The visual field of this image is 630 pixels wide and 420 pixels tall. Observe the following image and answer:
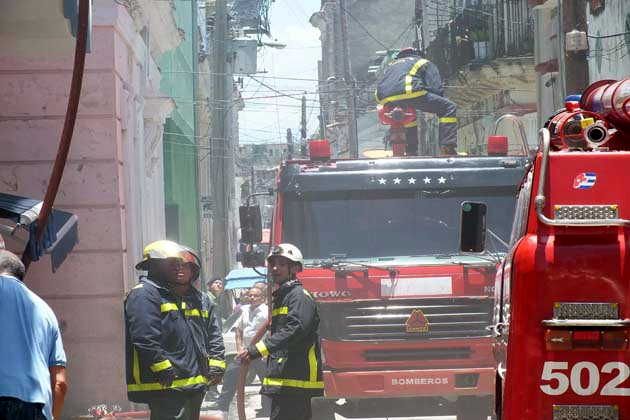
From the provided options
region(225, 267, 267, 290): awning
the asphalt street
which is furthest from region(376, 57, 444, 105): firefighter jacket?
region(225, 267, 267, 290): awning

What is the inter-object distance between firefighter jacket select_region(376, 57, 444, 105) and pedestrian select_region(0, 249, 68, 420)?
29.9 ft

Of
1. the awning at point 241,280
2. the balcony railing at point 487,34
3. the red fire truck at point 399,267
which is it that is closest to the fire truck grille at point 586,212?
the red fire truck at point 399,267

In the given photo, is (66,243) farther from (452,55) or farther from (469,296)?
(452,55)

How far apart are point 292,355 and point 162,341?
108cm

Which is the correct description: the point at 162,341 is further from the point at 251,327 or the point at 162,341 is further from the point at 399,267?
the point at 251,327

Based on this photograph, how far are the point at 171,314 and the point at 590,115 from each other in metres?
3.57

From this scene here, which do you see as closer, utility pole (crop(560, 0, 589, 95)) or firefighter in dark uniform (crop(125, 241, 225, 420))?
firefighter in dark uniform (crop(125, 241, 225, 420))

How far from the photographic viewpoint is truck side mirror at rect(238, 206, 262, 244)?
1245cm

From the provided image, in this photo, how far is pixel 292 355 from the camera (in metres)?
9.50

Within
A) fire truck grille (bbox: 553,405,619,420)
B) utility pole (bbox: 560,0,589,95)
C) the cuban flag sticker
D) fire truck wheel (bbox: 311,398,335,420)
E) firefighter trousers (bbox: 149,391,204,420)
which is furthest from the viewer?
utility pole (bbox: 560,0,589,95)

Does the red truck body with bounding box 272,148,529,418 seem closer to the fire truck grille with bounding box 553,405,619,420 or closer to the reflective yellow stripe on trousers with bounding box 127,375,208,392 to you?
the reflective yellow stripe on trousers with bounding box 127,375,208,392

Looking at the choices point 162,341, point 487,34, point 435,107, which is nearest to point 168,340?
point 162,341

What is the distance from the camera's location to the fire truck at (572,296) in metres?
5.82

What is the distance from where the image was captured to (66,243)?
37.8 ft
